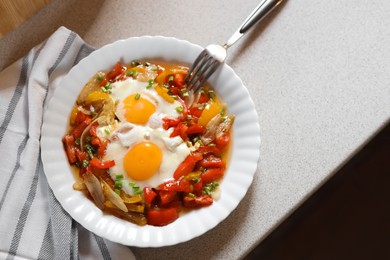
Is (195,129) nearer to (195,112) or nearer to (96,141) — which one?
(195,112)

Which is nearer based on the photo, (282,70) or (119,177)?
(119,177)

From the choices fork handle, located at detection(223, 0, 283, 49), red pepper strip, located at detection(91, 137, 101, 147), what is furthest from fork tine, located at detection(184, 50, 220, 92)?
red pepper strip, located at detection(91, 137, 101, 147)

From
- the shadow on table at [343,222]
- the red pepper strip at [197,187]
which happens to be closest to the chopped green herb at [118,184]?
the red pepper strip at [197,187]

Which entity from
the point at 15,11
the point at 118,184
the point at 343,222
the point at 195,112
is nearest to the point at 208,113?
the point at 195,112

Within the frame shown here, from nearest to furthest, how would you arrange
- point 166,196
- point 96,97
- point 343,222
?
point 166,196
point 96,97
point 343,222

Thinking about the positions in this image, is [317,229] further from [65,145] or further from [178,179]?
[65,145]

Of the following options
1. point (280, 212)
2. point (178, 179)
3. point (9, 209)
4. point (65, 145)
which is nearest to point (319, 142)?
point (280, 212)

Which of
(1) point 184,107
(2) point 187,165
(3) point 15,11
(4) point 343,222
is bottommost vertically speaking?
(4) point 343,222
